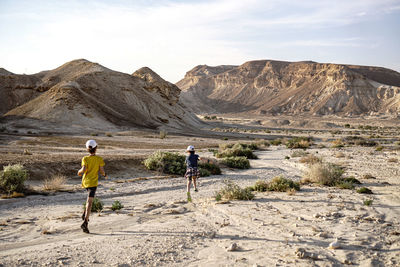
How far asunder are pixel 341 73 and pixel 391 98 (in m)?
19.7

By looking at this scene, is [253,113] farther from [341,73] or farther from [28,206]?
[28,206]

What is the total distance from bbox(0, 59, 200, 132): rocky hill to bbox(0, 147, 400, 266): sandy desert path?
39649 millimetres

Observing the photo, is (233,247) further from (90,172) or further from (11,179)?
(11,179)

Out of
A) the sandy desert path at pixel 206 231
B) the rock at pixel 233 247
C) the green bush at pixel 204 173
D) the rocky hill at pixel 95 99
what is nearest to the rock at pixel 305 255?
the sandy desert path at pixel 206 231

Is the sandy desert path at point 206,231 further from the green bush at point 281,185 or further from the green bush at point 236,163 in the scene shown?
the green bush at point 236,163

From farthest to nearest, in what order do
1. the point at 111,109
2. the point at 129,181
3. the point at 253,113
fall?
1. the point at 253,113
2. the point at 111,109
3. the point at 129,181

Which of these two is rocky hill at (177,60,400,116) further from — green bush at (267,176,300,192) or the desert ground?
the desert ground

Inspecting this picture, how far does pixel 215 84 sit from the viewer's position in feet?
580

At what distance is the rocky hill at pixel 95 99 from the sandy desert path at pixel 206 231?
39649mm

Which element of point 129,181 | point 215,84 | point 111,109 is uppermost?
point 215,84

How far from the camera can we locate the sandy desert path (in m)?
6.18

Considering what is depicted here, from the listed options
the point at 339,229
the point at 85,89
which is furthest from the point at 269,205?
the point at 85,89

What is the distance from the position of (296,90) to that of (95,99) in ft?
316

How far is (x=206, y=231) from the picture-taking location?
779 centimetres
